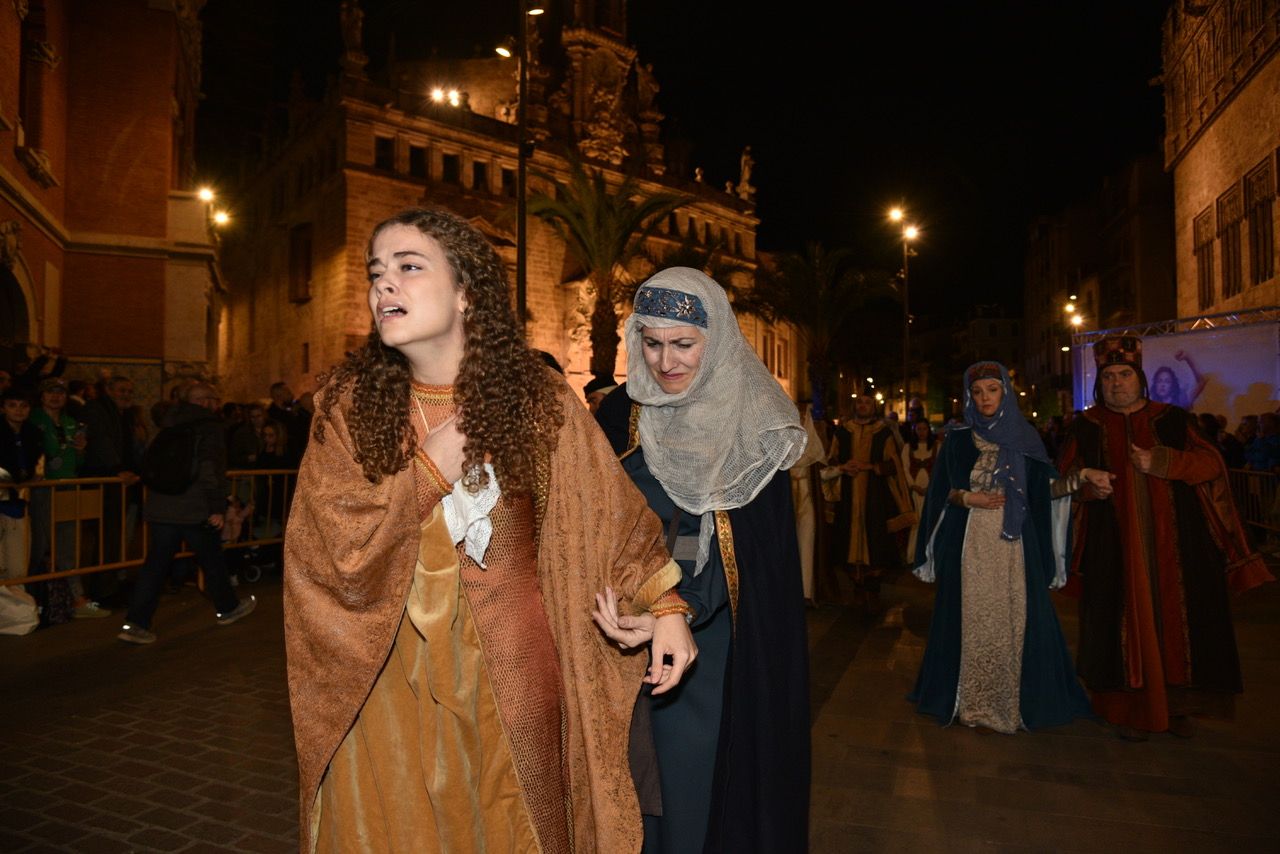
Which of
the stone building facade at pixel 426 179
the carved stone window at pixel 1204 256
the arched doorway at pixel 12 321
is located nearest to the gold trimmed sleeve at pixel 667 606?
the arched doorway at pixel 12 321

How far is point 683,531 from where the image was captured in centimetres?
287

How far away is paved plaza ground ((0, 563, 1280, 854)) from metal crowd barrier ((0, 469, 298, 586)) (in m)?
1.30

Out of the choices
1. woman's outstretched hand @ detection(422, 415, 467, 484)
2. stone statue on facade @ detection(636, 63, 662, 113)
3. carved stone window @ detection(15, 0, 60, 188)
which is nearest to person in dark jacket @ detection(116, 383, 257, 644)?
woman's outstretched hand @ detection(422, 415, 467, 484)

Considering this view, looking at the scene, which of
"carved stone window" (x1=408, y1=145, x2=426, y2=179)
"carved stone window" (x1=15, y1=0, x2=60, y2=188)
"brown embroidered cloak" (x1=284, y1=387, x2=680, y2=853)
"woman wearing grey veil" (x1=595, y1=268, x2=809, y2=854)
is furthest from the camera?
"carved stone window" (x1=408, y1=145, x2=426, y2=179)

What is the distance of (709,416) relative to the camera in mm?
2893

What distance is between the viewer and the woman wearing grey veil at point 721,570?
2621 millimetres

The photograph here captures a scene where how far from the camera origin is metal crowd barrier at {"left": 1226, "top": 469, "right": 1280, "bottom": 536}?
11510 mm

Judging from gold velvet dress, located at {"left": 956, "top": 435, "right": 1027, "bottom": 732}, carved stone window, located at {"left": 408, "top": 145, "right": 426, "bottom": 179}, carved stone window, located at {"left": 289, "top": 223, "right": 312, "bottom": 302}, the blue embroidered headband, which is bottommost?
gold velvet dress, located at {"left": 956, "top": 435, "right": 1027, "bottom": 732}

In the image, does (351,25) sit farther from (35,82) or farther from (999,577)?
(999,577)

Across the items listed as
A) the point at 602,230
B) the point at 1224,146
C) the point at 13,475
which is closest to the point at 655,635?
the point at 13,475

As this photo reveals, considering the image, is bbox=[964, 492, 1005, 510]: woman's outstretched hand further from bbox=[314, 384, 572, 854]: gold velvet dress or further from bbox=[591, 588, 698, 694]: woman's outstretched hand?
bbox=[314, 384, 572, 854]: gold velvet dress

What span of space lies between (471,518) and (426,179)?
35432 mm

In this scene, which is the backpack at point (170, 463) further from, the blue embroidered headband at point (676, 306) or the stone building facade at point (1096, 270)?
the stone building facade at point (1096, 270)

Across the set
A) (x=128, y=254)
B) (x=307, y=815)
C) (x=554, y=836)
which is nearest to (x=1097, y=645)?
(x=554, y=836)
